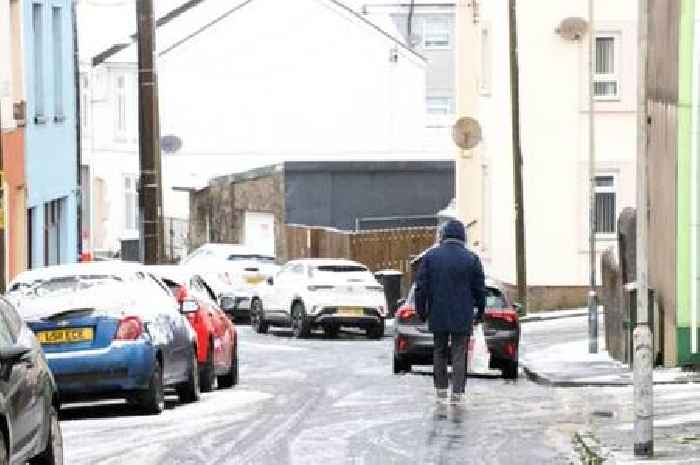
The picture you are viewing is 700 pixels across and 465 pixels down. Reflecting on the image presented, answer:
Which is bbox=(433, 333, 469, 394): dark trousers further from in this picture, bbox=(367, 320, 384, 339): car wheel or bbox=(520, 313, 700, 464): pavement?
bbox=(367, 320, 384, 339): car wheel

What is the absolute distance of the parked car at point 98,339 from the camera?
18.5m

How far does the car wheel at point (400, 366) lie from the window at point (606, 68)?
63.9 ft

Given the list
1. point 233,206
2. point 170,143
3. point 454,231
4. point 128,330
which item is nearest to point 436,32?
point 233,206

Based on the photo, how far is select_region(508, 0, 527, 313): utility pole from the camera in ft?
140

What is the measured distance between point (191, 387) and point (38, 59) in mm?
16610

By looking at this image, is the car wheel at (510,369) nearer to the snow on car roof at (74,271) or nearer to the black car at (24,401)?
the snow on car roof at (74,271)

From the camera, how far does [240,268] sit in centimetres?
4909

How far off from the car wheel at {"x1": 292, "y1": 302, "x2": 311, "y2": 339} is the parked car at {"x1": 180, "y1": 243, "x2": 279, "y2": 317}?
19.0 ft

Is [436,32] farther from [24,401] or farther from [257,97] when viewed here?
[24,401]

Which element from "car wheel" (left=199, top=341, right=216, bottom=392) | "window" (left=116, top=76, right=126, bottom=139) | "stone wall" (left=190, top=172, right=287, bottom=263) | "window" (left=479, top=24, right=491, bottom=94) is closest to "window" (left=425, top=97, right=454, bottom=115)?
"window" (left=116, top=76, right=126, bottom=139)

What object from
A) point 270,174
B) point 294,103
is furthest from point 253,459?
point 294,103

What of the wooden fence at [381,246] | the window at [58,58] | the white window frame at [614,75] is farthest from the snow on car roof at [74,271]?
the wooden fence at [381,246]

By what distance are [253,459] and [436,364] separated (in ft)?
17.5

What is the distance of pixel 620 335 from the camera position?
28.0 m
